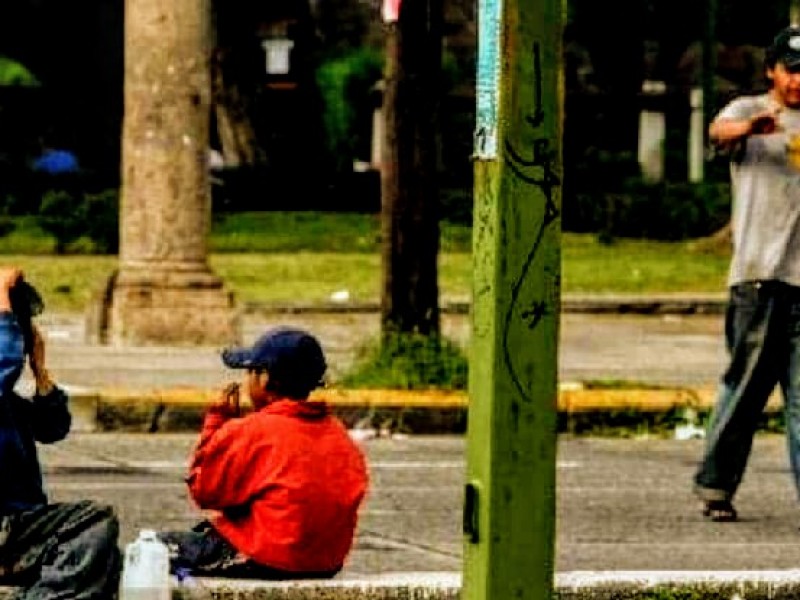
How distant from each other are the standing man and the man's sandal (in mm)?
539

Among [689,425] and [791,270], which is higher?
[791,270]

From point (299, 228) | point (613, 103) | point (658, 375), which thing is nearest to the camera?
point (658, 375)

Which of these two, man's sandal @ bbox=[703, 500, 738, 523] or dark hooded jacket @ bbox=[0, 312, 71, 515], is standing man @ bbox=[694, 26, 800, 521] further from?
dark hooded jacket @ bbox=[0, 312, 71, 515]

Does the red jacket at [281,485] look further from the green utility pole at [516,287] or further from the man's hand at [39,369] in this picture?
the green utility pole at [516,287]

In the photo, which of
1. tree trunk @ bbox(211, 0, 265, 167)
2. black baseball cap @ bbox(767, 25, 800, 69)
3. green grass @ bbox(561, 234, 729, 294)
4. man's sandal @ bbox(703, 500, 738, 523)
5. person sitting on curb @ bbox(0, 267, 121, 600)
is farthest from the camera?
tree trunk @ bbox(211, 0, 265, 167)

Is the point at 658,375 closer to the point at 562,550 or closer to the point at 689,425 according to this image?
the point at 689,425

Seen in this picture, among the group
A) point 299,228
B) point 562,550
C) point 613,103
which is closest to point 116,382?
A: point 562,550

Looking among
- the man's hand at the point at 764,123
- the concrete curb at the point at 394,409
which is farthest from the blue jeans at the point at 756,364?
the concrete curb at the point at 394,409

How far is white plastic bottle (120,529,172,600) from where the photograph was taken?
7.59 m

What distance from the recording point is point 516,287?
20.7 ft

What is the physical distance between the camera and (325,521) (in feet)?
27.1

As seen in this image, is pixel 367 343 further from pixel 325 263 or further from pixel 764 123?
pixel 325 263

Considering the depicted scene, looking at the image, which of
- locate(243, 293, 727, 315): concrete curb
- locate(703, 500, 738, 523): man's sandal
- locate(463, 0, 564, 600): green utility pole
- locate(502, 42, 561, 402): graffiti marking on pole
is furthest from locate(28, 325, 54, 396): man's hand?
locate(243, 293, 727, 315): concrete curb

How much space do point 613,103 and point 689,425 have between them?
1292 inches
